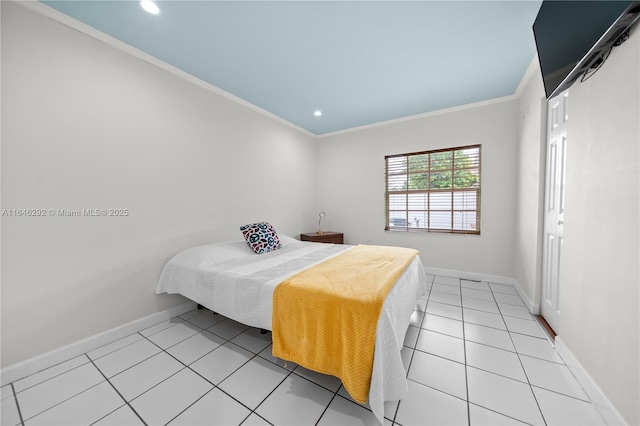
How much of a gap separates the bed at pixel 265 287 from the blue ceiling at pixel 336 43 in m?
2.07

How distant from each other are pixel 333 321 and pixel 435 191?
3.35m

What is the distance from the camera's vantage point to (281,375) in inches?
66.6

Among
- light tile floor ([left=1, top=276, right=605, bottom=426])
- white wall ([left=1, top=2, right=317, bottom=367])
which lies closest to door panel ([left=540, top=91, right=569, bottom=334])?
light tile floor ([left=1, top=276, right=605, bottom=426])

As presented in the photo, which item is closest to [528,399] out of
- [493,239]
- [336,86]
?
[493,239]

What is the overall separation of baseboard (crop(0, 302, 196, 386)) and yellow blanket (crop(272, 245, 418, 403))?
1.67m

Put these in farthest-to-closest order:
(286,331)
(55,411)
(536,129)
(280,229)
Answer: (280,229) < (536,129) < (286,331) < (55,411)

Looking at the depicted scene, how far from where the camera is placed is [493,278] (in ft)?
11.4

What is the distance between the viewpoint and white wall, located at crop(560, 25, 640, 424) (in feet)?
3.73

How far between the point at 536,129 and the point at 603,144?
146 cm

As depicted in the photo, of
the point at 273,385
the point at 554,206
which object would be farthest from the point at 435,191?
the point at 273,385

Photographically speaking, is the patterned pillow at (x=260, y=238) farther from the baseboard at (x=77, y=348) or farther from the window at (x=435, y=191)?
the window at (x=435, y=191)

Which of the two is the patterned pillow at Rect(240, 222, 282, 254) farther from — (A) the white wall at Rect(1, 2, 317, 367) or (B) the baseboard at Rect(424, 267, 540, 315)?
(B) the baseboard at Rect(424, 267, 540, 315)

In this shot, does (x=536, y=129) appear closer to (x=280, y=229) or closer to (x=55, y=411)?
(x=280, y=229)

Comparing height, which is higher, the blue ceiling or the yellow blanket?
the blue ceiling
